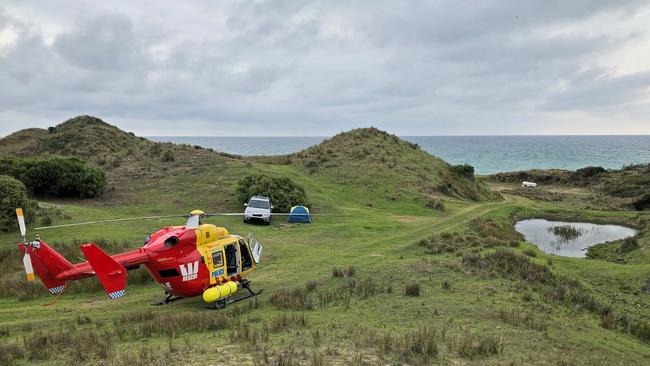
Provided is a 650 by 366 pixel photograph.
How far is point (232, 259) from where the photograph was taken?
15.2m

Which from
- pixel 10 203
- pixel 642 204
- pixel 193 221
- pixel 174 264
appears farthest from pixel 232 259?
pixel 642 204

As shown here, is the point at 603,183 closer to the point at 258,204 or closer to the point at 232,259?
the point at 258,204

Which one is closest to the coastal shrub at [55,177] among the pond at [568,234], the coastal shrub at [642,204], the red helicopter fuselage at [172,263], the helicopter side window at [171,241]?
the red helicopter fuselage at [172,263]

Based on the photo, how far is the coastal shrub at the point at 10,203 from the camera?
76.1 feet

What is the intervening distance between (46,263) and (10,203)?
14.9 metres

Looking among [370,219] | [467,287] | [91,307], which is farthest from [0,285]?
[370,219]

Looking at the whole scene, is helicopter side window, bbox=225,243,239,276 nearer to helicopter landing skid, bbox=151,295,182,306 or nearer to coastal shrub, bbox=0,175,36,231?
helicopter landing skid, bbox=151,295,182,306

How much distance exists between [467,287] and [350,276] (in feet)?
14.0

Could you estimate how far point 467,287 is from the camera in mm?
15617

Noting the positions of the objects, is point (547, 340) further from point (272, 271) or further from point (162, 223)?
point (162, 223)

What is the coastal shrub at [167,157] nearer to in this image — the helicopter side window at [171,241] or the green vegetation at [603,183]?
the helicopter side window at [171,241]

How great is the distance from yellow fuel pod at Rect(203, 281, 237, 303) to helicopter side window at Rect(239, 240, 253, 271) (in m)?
1.08

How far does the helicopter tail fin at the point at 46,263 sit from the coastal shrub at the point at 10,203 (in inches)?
545

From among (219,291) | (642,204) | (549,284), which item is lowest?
(642,204)
